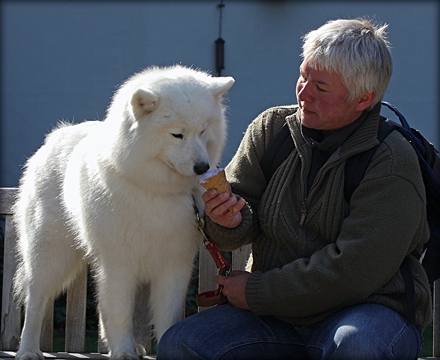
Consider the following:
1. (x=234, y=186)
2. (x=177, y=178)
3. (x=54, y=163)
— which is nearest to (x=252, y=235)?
(x=234, y=186)

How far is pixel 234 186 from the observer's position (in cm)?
304

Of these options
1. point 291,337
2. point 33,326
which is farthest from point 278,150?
point 33,326

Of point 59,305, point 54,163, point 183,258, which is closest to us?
point 183,258

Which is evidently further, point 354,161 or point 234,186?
point 234,186

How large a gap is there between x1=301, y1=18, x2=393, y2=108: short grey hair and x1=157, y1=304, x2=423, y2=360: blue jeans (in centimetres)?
91

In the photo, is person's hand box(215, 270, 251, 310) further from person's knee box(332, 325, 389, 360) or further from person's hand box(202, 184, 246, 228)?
person's knee box(332, 325, 389, 360)

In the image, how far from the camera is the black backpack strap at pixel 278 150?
2939 millimetres

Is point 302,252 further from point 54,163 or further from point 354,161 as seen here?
point 54,163

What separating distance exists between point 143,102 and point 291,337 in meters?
1.20

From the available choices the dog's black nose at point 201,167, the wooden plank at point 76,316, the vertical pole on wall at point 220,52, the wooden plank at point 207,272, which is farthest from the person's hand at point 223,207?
the vertical pole on wall at point 220,52

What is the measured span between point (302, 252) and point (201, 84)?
0.93 m

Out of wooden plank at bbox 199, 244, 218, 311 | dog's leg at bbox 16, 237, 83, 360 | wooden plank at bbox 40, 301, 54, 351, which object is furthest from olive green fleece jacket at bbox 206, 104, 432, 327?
wooden plank at bbox 40, 301, 54, 351

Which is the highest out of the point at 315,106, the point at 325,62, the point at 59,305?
the point at 325,62

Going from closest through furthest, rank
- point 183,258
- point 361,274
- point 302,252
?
point 361,274 < point 302,252 < point 183,258
